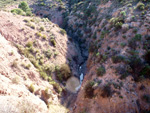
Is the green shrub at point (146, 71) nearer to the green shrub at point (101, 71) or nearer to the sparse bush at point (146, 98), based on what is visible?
the sparse bush at point (146, 98)

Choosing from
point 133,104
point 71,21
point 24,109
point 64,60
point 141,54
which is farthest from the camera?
point 71,21

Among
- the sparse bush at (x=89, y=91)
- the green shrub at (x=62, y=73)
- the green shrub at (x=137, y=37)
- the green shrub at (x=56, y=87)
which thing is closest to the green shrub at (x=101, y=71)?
the sparse bush at (x=89, y=91)

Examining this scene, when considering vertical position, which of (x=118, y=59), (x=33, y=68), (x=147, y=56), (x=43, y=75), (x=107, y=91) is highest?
(x=33, y=68)

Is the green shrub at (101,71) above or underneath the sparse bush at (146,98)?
above

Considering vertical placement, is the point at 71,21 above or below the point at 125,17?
below

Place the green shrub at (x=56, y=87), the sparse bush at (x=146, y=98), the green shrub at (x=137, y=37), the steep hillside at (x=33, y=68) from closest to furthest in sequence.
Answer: the steep hillside at (x=33, y=68)
the sparse bush at (x=146, y=98)
the green shrub at (x=137, y=37)
the green shrub at (x=56, y=87)

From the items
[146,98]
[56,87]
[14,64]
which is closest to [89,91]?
[56,87]

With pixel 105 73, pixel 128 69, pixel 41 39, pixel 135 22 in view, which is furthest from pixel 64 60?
pixel 135 22

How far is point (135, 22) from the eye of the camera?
57.1 ft

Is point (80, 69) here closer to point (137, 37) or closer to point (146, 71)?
point (137, 37)

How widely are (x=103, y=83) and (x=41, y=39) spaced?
1423 cm

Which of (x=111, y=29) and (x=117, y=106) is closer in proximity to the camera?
(x=117, y=106)

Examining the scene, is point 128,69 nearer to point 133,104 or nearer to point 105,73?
point 105,73

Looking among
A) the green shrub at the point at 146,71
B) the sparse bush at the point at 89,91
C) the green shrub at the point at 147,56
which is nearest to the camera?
the green shrub at the point at 146,71
